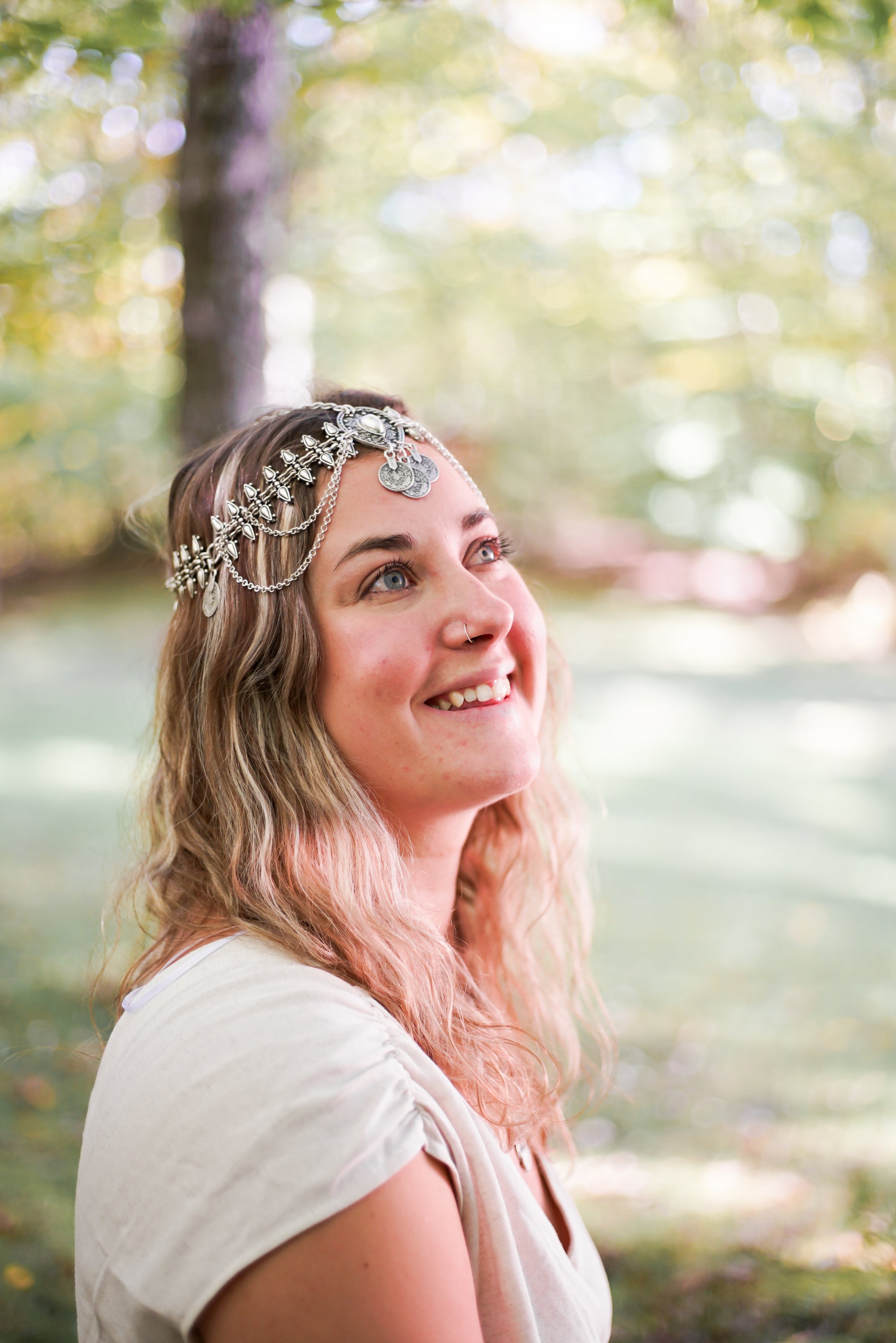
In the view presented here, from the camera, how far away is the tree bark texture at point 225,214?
11.2 feet

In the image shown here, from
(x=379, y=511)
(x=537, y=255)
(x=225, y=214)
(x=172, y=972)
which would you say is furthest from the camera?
(x=537, y=255)

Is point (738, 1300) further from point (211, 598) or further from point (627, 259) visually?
point (627, 259)

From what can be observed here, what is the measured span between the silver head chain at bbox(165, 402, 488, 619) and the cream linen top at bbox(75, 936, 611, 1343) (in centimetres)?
70

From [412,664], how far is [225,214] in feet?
8.29

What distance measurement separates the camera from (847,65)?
5.66 metres

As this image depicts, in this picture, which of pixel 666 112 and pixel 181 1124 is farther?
pixel 666 112

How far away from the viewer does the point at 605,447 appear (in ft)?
45.4

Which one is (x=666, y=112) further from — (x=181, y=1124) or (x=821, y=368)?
(x=181, y=1124)

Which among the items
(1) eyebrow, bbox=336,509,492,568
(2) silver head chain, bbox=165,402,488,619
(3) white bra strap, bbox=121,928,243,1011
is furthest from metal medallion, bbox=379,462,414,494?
(3) white bra strap, bbox=121,928,243,1011

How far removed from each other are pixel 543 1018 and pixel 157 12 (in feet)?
8.62

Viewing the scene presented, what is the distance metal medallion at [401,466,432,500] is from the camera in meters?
1.92

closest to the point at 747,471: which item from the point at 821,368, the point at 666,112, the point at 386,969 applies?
the point at 821,368

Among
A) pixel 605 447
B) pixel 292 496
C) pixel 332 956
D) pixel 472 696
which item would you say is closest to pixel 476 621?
pixel 472 696

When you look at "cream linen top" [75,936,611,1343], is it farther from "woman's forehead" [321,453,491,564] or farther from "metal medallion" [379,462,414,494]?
"metal medallion" [379,462,414,494]
